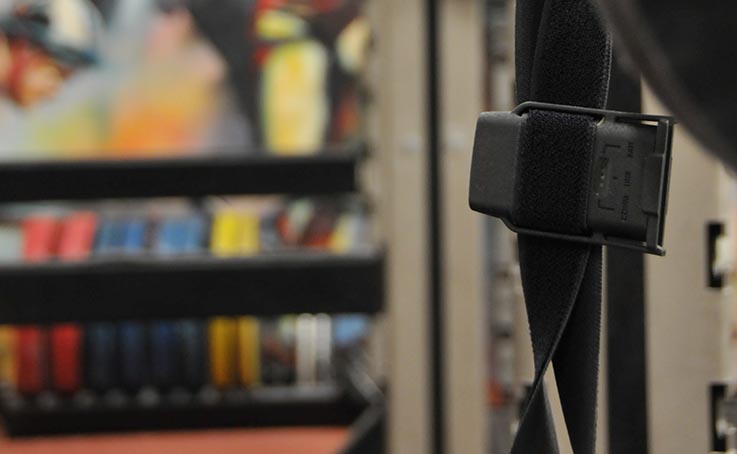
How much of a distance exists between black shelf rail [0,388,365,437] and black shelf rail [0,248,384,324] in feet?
5.11

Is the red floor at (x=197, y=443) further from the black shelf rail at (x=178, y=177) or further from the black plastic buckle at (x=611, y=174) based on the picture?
the black plastic buckle at (x=611, y=174)

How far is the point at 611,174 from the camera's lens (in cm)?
48

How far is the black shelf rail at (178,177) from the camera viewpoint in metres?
4.39

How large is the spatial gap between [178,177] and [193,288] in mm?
774

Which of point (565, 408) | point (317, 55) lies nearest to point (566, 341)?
point (565, 408)

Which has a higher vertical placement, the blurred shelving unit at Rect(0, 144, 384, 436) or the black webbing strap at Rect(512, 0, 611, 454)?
the black webbing strap at Rect(512, 0, 611, 454)

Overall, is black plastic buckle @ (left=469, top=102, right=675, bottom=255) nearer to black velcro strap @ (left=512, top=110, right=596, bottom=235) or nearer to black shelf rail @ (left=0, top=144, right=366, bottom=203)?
black velcro strap @ (left=512, top=110, right=596, bottom=235)

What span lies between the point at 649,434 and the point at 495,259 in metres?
3.04

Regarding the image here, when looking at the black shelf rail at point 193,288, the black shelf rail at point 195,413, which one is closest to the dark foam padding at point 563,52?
the black shelf rail at point 193,288

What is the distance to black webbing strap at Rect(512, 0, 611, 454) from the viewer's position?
0.49 metres

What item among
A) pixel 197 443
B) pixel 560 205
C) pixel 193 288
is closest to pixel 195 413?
pixel 197 443

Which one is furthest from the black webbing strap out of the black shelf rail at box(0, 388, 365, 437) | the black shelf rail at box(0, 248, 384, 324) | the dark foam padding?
the black shelf rail at box(0, 388, 365, 437)

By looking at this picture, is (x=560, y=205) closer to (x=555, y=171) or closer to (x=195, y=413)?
(x=555, y=171)

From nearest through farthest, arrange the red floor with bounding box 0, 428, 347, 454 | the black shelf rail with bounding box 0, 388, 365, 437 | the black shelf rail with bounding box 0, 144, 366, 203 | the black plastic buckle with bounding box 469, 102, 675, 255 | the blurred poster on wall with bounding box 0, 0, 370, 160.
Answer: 1. the black plastic buckle with bounding box 469, 102, 675, 255
2. the black shelf rail with bounding box 0, 144, 366, 203
3. the red floor with bounding box 0, 428, 347, 454
4. the black shelf rail with bounding box 0, 388, 365, 437
5. the blurred poster on wall with bounding box 0, 0, 370, 160
